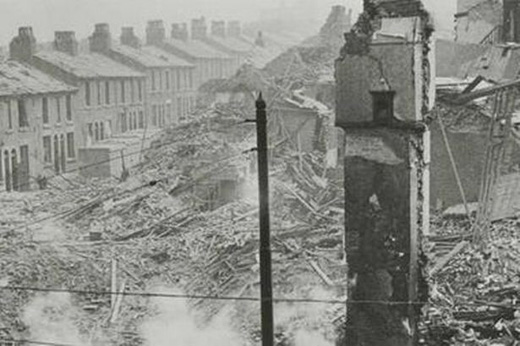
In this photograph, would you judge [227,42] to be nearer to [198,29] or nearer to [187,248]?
[198,29]

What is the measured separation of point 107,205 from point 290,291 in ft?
41.4

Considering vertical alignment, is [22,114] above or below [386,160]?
below

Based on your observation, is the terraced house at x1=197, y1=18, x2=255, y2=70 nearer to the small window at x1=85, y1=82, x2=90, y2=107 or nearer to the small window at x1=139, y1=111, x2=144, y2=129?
the small window at x1=139, y1=111, x2=144, y2=129

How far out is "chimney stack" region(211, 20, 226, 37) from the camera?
85250 mm

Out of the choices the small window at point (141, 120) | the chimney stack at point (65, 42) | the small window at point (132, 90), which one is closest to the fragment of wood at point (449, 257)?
the chimney stack at point (65, 42)

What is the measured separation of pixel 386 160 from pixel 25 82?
35.0 meters

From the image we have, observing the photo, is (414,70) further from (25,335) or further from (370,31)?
(25,335)

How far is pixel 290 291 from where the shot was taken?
17.6 metres

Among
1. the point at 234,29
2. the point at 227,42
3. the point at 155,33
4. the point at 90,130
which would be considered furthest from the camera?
the point at 234,29

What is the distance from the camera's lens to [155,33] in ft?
232

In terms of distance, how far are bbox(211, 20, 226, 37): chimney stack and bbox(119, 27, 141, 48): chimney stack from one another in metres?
21.9

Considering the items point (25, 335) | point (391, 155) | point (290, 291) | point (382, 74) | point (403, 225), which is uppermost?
point (382, 74)

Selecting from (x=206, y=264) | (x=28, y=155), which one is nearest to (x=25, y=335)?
(x=206, y=264)

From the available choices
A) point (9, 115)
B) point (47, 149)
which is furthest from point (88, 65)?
point (9, 115)
